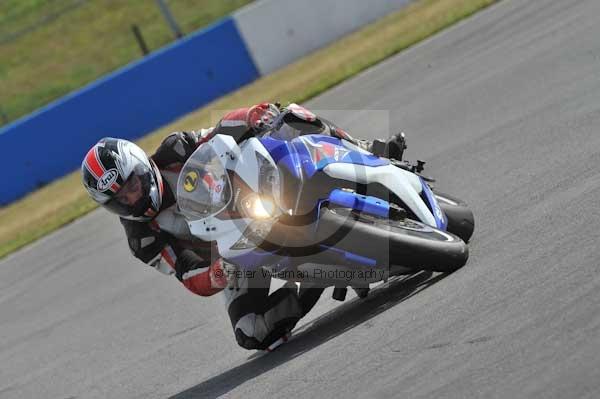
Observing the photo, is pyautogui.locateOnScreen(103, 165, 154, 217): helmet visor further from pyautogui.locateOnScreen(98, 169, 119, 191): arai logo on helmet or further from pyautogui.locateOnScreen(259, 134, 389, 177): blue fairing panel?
pyautogui.locateOnScreen(259, 134, 389, 177): blue fairing panel

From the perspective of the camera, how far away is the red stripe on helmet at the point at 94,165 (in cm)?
675

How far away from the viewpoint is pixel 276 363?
21.5 feet

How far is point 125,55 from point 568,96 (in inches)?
640

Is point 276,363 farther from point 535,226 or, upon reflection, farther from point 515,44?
point 515,44

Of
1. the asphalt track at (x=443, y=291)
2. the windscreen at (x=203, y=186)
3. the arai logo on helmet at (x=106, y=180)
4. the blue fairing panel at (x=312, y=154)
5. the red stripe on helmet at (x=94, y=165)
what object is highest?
the red stripe on helmet at (x=94, y=165)

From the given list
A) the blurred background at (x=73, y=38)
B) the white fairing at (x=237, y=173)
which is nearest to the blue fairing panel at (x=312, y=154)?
the white fairing at (x=237, y=173)

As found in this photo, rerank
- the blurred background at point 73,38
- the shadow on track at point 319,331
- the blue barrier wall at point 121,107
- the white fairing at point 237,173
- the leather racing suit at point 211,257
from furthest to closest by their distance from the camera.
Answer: the blurred background at point 73,38 → the blue barrier wall at point 121,107 → the leather racing suit at point 211,257 → the shadow on track at point 319,331 → the white fairing at point 237,173

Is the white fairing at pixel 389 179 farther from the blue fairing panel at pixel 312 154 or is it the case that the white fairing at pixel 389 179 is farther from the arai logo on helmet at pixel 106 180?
the arai logo on helmet at pixel 106 180

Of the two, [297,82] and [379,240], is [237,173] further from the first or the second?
[297,82]

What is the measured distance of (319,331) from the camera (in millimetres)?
6941

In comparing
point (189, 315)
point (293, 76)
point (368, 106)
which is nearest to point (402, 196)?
point (189, 315)

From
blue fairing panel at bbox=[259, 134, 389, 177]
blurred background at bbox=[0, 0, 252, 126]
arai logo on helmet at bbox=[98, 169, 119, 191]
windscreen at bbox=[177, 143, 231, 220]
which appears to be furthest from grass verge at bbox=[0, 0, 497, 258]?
windscreen at bbox=[177, 143, 231, 220]

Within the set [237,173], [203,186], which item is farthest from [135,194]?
[237,173]

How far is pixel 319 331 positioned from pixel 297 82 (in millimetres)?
11987
